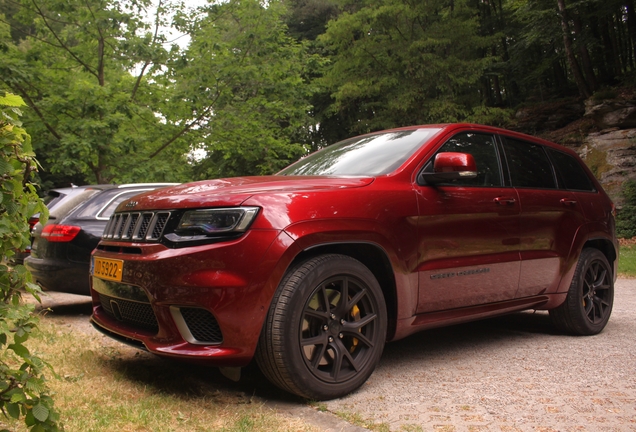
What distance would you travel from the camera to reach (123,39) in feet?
42.0

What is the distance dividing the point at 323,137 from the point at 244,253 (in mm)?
27652

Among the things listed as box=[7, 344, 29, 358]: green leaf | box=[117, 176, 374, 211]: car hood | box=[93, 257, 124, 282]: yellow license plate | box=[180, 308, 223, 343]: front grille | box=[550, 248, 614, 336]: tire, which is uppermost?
box=[117, 176, 374, 211]: car hood

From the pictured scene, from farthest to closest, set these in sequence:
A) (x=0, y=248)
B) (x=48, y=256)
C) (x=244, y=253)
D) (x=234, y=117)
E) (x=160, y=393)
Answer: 1. (x=234, y=117)
2. (x=48, y=256)
3. (x=160, y=393)
4. (x=244, y=253)
5. (x=0, y=248)

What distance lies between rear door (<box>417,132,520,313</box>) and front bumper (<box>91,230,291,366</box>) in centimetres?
124

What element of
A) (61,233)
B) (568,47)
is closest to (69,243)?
(61,233)

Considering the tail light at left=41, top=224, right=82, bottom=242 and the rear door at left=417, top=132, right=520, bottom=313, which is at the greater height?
the tail light at left=41, top=224, right=82, bottom=242

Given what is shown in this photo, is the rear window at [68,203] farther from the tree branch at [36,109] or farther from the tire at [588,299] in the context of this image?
the tree branch at [36,109]

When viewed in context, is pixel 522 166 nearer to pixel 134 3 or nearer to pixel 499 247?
pixel 499 247

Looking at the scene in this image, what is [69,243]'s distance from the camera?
6219mm

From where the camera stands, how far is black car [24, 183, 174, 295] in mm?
6160

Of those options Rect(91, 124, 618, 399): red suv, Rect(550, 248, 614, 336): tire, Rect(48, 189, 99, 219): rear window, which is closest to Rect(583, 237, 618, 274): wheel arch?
Rect(550, 248, 614, 336): tire

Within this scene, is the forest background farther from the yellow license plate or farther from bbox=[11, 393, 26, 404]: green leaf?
bbox=[11, 393, 26, 404]: green leaf

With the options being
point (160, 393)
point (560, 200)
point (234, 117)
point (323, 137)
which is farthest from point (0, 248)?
point (323, 137)

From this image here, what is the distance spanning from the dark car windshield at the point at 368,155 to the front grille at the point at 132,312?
5.50ft
